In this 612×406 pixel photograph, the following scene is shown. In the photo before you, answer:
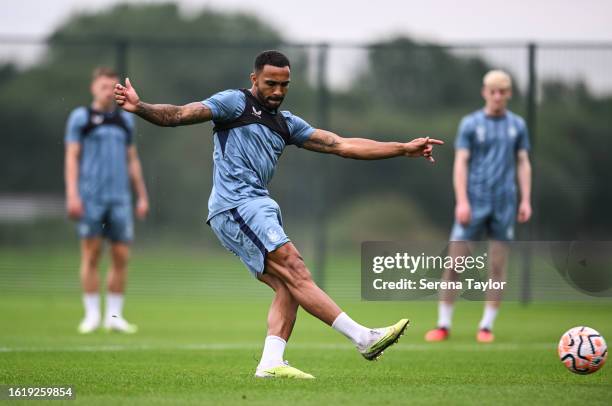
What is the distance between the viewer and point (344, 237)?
19.3 meters

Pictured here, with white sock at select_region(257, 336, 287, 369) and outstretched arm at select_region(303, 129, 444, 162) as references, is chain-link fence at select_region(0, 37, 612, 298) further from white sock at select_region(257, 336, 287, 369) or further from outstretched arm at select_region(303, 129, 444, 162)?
white sock at select_region(257, 336, 287, 369)

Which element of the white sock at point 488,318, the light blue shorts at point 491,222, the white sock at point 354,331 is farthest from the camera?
the light blue shorts at point 491,222

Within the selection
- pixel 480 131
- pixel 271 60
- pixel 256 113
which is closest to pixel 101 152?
pixel 480 131

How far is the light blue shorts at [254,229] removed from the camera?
7.34 metres

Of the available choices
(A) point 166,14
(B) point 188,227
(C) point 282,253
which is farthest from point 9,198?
(A) point 166,14

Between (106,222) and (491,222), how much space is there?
14.5 feet

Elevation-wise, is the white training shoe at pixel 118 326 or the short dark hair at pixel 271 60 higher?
the short dark hair at pixel 271 60

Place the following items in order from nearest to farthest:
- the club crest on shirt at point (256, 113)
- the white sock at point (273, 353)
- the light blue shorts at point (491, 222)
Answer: the white sock at point (273, 353) < the club crest on shirt at point (256, 113) < the light blue shorts at point (491, 222)

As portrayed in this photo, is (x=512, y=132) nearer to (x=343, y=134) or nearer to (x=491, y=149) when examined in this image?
(x=491, y=149)

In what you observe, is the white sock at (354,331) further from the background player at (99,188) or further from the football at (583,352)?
the background player at (99,188)

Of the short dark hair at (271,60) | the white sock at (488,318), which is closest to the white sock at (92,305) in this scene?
the white sock at (488,318)

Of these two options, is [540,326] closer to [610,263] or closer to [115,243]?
[610,263]

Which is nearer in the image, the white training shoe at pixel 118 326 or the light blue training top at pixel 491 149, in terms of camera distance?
the light blue training top at pixel 491 149

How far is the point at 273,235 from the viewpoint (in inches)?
288
